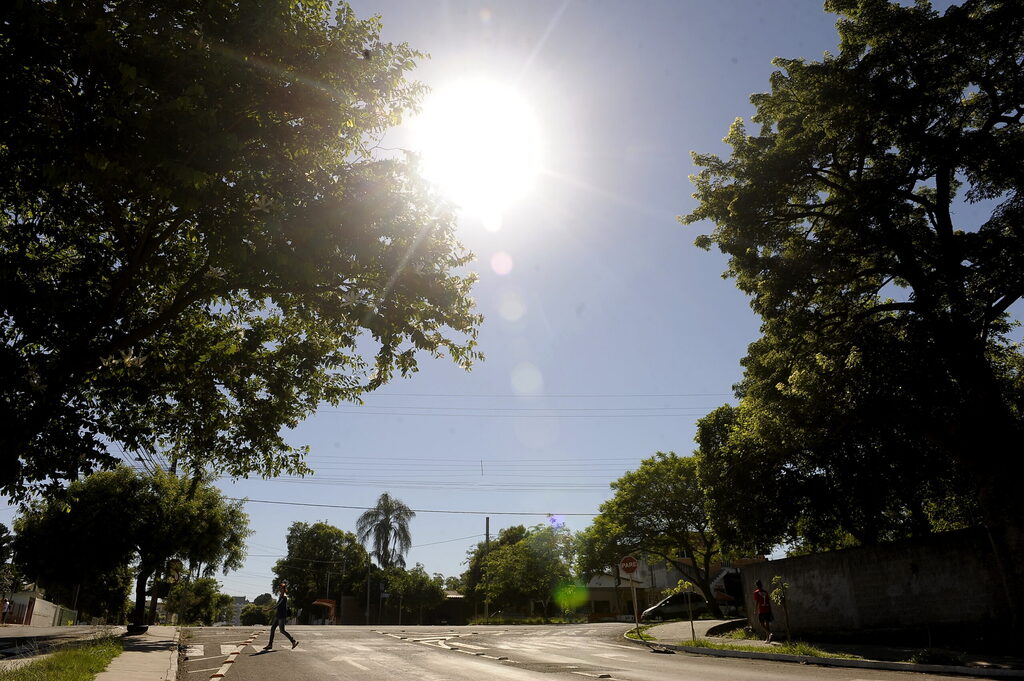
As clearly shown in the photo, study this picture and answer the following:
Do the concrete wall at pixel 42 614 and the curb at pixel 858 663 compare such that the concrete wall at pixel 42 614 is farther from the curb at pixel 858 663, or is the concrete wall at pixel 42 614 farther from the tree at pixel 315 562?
the curb at pixel 858 663

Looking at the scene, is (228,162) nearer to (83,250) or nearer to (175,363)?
(83,250)

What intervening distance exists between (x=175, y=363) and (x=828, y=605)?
60.8 feet

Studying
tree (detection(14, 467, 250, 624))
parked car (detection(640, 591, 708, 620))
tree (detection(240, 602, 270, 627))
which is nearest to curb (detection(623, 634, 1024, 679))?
tree (detection(14, 467, 250, 624))

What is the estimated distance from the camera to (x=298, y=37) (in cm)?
802

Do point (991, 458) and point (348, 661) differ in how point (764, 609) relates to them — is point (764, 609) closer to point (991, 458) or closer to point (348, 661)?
point (991, 458)

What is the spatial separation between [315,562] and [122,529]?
60.5m

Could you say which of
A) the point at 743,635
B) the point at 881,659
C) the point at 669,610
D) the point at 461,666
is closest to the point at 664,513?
the point at 669,610

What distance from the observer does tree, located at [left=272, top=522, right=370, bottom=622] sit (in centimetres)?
7831

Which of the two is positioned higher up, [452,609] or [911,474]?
[911,474]

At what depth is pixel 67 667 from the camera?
28.5 ft

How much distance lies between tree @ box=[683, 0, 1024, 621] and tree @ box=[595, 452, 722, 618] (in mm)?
22087

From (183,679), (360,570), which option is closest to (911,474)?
(183,679)

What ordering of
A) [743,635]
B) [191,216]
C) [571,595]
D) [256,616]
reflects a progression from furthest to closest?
[256,616], [571,595], [743,635], [191,216]

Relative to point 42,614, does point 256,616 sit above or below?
below
